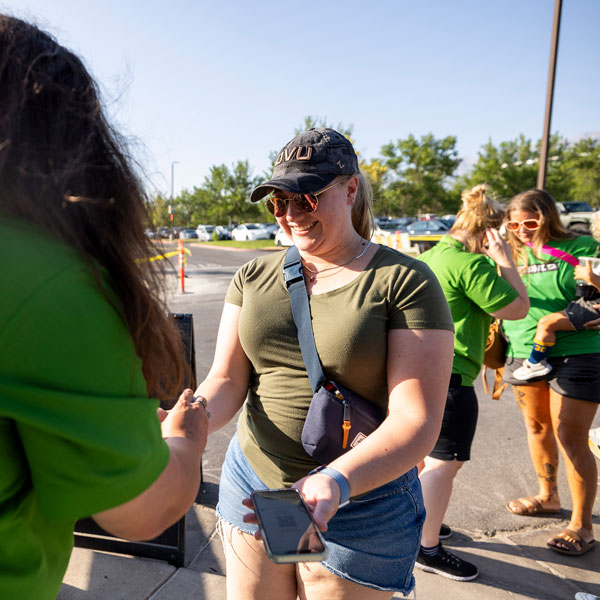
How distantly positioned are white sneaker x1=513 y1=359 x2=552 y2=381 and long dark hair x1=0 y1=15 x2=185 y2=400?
2844 mm

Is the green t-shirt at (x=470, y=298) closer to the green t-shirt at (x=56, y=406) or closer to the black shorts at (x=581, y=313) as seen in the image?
the black shorts at (x=581, y=313)

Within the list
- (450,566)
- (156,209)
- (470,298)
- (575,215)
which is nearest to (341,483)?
(156,209)

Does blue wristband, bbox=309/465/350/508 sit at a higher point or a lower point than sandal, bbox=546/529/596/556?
higher

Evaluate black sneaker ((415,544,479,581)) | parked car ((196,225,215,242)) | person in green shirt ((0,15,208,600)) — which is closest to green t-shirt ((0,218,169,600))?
person in green shirt ((0,15,208,600))

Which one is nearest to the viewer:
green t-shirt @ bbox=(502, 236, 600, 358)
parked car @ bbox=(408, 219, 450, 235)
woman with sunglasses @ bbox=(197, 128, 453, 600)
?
woman with sunglasses @ bbox=(197, 128, 453, 600)

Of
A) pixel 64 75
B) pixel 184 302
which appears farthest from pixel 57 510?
pixel 184 302

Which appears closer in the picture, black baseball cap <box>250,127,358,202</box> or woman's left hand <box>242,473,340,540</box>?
woman's left hand <box>242,473,340,540</box>

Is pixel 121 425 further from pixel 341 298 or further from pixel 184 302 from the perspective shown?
pixel 184 302

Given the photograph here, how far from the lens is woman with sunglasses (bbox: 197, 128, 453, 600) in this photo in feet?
5.08

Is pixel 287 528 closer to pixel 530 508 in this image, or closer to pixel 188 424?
pixel 188 424

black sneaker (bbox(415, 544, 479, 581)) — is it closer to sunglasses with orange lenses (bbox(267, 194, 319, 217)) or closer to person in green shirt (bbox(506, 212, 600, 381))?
person in green shirt (bbox(506, 212, 600, 381))

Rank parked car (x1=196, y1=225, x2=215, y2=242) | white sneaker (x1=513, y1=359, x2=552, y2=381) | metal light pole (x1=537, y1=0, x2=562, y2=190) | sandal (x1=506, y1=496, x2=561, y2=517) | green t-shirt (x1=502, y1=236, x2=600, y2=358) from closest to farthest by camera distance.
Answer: white sneaker (x1=513, y1=359, x2=552, y2=381)
green t-shirt (x1=502, y1=236, x2=600, y2=358)
sandal (x1=506, y1=496, x2=561, y2=517)
metal light pole (x1=537, y1=0, x2=562, y2=190)
parked car (x1=196, y1=225, x2=215, y2=242)

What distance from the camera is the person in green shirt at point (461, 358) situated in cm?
283

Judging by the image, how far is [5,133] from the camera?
2.56ft
